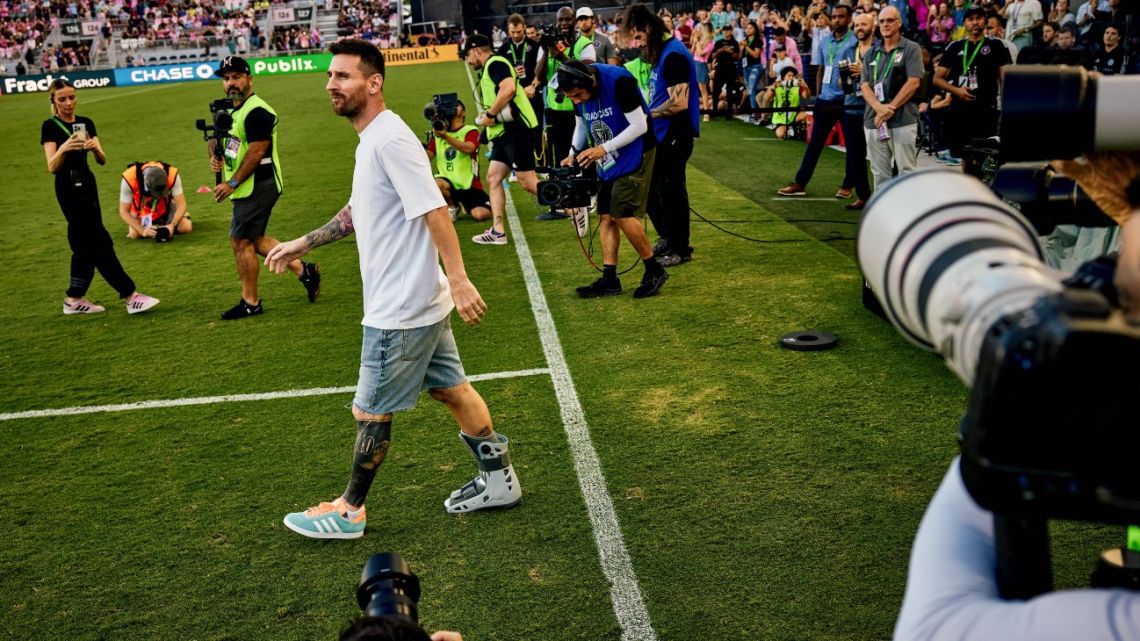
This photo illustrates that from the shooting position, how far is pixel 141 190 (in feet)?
37.4

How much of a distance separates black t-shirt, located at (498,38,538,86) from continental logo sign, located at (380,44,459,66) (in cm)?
3565

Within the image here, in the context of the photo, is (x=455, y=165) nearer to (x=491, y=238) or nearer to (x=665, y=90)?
(x=491, y=238)

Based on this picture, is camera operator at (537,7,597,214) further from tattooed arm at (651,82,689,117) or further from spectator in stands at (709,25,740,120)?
spectator in stands at (709,25,740,120)

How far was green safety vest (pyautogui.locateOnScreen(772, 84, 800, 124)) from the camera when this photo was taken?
704 inches

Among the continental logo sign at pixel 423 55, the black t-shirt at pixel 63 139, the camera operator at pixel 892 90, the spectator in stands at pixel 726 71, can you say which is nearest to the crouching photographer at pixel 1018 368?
the camera operator at pixel 892 90

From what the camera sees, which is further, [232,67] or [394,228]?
[232,67]

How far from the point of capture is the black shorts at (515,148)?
10.8 meters

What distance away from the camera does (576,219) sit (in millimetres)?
8680

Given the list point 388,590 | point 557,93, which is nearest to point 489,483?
point 388,590

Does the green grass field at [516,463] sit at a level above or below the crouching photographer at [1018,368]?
below

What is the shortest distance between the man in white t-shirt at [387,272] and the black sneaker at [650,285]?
3.79m

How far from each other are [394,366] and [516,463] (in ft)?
3.64

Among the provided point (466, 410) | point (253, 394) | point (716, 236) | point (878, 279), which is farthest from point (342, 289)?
point (878, 279)

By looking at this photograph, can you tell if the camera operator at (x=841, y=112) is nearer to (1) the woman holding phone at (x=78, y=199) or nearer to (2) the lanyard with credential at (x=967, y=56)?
(2) the lanyard with credential at (x=967, y=56)
